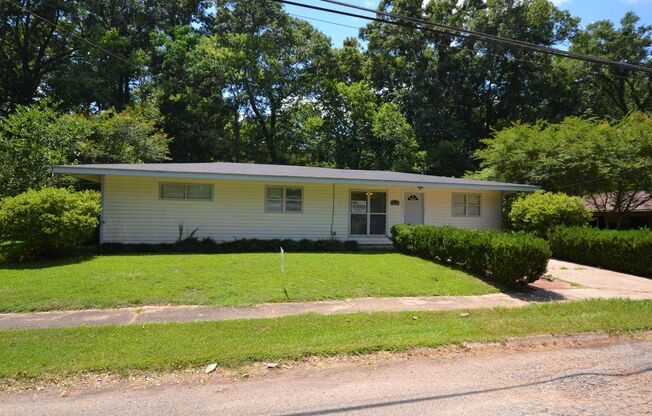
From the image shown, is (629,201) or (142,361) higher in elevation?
(629,201)

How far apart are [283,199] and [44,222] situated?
7665 millimetres

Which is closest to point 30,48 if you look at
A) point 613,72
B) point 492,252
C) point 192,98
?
point 192,98

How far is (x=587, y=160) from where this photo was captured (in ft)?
56.0

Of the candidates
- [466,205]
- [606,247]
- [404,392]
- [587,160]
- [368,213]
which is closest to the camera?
[404,392]

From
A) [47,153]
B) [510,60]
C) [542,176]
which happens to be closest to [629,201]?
[542,176]

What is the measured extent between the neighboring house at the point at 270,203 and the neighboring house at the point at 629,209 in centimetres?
529

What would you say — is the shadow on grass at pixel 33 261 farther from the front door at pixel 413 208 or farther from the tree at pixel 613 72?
the tree at pixel 613 72

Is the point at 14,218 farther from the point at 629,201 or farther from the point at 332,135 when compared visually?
the point at 332,135

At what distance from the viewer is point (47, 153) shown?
15.1m

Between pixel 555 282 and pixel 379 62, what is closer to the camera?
pixel 555 282

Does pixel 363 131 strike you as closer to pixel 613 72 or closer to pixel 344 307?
pixel 613 72

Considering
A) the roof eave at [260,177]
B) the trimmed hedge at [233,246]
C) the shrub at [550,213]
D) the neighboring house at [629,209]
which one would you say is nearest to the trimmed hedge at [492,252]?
the roof eave at [260,177]

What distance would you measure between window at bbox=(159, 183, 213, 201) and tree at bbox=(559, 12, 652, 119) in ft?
102

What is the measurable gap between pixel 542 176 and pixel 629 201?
383cm
